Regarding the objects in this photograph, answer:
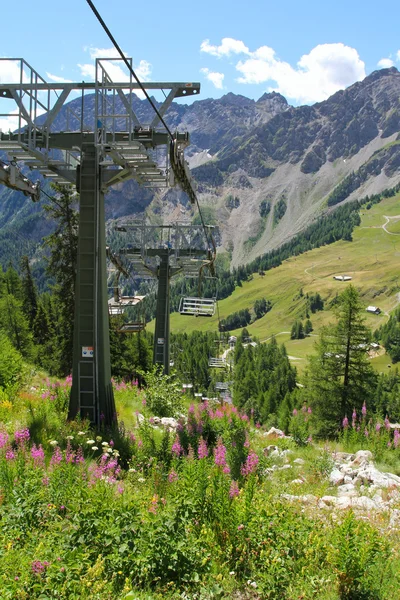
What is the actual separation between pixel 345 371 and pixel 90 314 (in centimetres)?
1904

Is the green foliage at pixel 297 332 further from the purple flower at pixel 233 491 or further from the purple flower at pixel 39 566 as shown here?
the purple flower at pixel 39 566

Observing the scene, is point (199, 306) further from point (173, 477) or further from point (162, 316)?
→ point (173, 477)

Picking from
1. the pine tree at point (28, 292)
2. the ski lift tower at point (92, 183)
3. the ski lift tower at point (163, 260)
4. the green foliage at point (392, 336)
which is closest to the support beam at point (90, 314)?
the ski lift tower at point (92, 183)

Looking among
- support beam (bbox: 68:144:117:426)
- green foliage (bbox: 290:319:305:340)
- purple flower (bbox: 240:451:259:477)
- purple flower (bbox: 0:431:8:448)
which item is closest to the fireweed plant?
purple flower (bbox: 240:451:259:477)

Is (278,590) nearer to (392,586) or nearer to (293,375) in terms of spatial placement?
(392,586)

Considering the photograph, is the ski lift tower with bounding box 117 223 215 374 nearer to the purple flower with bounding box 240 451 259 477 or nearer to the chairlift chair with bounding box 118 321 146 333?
the chairlift chair with bounding box 118 321 146 333

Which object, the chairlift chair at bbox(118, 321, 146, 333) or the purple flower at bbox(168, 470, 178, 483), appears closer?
the purple flower at bbox(168, 470, 178, 483)

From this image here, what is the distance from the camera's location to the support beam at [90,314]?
38.5 feet

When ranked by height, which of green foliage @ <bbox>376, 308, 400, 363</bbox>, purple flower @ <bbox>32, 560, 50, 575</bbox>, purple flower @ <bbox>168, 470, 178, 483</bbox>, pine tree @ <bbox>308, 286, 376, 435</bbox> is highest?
purple flower @ <bbox>32, 560, 50, 575</bbox>

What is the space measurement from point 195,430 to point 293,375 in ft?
316

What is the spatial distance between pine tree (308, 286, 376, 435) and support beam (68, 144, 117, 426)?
57.3 ft

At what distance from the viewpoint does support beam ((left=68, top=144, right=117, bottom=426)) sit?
38.5 feet

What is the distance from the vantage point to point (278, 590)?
501cm

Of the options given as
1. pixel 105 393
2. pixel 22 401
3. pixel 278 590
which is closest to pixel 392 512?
pixel 278 590
